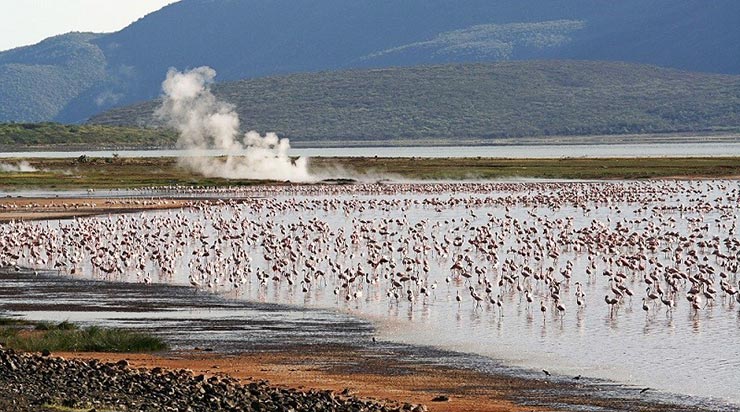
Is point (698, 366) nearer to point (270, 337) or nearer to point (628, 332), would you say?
point (628, 332)

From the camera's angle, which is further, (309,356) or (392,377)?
(309,356)

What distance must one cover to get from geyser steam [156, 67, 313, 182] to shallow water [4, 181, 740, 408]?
2821 centimetres

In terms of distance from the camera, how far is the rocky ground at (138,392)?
17.3 metres

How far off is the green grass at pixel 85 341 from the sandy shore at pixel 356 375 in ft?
1.47

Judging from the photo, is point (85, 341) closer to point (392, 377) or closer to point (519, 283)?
point (392, 377)

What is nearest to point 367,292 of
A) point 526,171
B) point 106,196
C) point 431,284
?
point 431,284

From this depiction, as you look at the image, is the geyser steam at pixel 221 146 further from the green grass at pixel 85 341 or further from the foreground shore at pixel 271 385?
the foreground shore at pixel 271 385

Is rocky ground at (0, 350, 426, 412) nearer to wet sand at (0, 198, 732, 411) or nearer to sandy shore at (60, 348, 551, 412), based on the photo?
sandy shore at (60, 348, 551, 412)

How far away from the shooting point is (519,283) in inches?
1275

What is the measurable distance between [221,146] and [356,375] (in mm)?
84142

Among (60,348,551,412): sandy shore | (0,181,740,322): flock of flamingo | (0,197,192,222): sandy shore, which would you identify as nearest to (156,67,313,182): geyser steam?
(0,197,192,222): sandy shore

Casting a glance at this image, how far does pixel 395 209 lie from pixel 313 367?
38551 millimetres

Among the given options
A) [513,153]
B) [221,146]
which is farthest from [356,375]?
[513,153]

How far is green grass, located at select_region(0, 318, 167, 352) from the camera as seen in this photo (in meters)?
23.8
